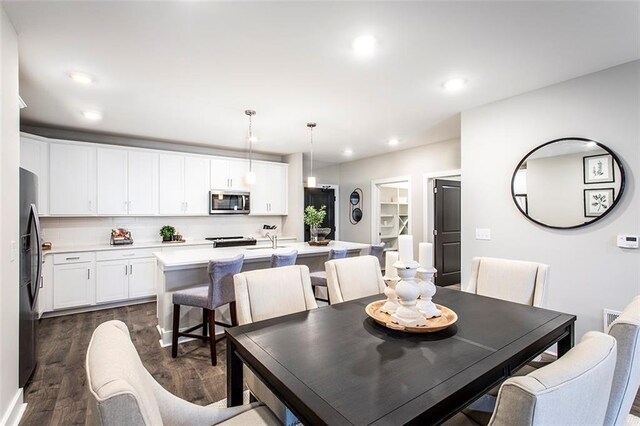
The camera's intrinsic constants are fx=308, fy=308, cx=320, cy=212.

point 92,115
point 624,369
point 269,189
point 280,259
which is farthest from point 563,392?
point 269,189

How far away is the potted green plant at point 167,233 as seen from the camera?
502cm

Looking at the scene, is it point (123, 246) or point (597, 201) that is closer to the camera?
point (597, 201)

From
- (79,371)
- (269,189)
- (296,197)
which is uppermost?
(269,189)

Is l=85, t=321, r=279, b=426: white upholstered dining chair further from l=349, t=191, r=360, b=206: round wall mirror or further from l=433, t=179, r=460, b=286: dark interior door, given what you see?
l=349, t=191, r=360, b=206: round wall mirror

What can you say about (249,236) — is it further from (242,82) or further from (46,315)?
(242,82)

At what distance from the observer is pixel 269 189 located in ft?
19.8

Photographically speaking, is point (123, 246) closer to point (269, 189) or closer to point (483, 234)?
point (269, 189)

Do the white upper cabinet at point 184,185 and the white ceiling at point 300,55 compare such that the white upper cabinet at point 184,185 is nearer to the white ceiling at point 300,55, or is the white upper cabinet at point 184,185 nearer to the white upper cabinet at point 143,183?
the white upper cabinet at point 143,183

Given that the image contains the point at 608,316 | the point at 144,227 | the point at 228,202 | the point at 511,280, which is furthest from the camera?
the point at 228,202

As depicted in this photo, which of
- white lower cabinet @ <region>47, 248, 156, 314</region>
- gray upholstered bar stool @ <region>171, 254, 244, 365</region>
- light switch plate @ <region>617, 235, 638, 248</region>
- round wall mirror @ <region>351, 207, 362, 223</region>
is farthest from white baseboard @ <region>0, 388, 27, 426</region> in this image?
round wall mirror @ <region>351, 207, 362, 223</region>

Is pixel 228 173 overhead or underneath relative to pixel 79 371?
overhead

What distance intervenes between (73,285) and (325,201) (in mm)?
4629

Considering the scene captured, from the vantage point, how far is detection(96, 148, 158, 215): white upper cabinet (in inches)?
177

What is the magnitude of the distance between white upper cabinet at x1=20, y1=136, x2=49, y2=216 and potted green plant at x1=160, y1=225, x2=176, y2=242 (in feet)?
4.77
